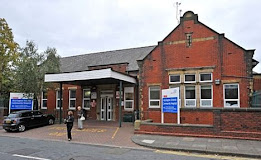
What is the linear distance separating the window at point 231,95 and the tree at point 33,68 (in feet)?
48.4

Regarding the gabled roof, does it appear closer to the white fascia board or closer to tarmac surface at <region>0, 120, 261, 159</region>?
the white fascia board

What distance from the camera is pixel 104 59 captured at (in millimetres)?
25094

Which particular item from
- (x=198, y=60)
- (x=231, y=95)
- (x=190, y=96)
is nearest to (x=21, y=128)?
(x=190, y=96)

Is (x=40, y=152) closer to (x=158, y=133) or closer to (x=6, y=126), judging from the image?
(x=158, y=133)

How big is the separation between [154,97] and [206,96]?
3989 mm

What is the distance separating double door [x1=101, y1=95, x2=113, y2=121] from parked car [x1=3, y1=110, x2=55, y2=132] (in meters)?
5.55

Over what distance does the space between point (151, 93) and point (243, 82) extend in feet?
22.0

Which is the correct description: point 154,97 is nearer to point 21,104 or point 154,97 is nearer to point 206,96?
point 206,96

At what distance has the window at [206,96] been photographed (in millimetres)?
15633

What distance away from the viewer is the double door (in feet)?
69.3

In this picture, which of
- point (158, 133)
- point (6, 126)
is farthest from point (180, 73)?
point (6, 126)

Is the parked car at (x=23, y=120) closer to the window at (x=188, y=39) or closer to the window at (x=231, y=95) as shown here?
the window at (x=188, y=39)

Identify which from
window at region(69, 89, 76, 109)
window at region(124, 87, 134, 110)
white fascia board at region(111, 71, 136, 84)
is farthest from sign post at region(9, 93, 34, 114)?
white fascia board at region(111, 71, 136, 84)

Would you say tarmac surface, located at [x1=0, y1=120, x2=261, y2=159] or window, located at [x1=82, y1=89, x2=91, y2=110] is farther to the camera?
window, located at [x1=82, y1=89, x2=91, y2=110]
